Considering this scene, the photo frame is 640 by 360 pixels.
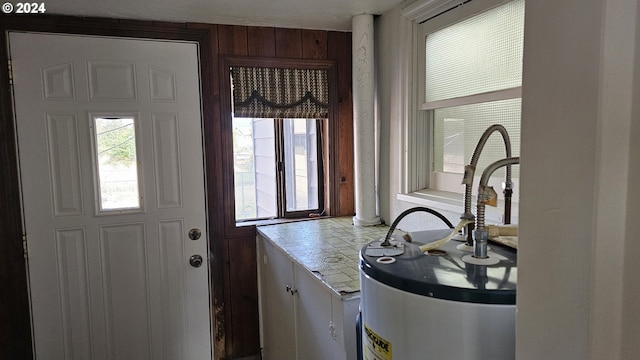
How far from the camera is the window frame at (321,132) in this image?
96.7 inches

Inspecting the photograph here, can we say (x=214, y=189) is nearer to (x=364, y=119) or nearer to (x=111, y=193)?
(x=111, y=193)

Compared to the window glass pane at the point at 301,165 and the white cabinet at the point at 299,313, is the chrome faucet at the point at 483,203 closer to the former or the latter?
the white cabinet at the point at 299,313

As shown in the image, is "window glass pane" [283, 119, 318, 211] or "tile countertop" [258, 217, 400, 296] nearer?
"tile countertop" [258, 217, 400, 296]

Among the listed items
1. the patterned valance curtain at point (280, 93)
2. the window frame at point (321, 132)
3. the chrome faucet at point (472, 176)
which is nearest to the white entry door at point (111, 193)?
the window frame at point (321, 132)

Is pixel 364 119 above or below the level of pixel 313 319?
above

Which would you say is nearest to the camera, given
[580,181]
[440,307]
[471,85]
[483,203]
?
[580,181]

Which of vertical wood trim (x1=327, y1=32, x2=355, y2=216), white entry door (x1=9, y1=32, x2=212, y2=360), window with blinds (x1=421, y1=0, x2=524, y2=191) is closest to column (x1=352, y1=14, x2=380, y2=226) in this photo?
vertical wood trim (x1=327, y1=32, x2=355, y2=216)

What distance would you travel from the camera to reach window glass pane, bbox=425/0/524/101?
1.62m

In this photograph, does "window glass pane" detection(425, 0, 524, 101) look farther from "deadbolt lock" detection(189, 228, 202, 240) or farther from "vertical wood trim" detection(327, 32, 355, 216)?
"deadbolt lock" detection(189, 228, 202, 240)

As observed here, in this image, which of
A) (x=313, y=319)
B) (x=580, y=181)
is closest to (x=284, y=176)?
(x=313, y=319)

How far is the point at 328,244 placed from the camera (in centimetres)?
210

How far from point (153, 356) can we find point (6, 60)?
172cm

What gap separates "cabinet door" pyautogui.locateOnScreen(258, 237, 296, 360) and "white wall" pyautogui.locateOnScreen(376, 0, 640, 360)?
1.55 m

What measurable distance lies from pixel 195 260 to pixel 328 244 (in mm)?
843
